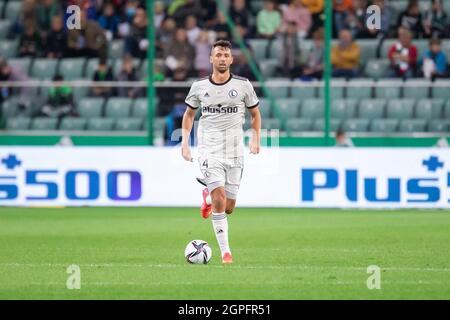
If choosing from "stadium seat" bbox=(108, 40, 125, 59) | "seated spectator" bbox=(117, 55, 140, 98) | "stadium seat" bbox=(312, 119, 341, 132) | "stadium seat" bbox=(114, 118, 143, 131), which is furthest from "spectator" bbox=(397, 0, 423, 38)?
"stadium seat" bbox=(108, 40, 125, 59)

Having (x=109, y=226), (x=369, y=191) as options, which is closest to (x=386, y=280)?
(x=109, y=226)

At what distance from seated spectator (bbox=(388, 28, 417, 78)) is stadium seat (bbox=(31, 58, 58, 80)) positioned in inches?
261

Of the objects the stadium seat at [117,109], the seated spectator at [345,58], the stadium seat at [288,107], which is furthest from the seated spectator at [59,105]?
the seated spectator at [345,58]

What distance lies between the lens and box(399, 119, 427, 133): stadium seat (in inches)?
856

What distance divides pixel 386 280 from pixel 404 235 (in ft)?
16.3

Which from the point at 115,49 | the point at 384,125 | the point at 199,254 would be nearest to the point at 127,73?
the point at 115,49

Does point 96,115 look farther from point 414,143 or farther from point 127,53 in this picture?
point 414,143

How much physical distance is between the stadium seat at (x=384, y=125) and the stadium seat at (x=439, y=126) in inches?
26.6

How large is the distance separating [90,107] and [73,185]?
6.85 ft

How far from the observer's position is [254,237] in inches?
650

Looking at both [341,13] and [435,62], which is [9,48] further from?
[435,62]

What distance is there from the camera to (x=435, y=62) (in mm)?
22516

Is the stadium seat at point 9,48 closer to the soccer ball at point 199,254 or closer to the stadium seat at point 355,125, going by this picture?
the stadium seat at point 355,125

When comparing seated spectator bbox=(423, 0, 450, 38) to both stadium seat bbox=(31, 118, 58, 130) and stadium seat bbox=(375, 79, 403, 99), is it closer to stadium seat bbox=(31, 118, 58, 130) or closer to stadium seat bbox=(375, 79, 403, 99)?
stadium seat bbox=(375, 79, 403, 99)
